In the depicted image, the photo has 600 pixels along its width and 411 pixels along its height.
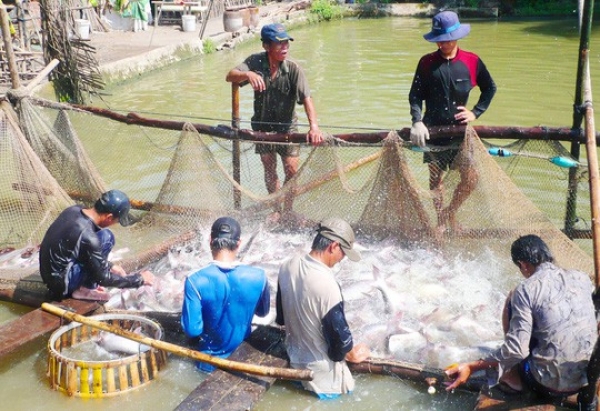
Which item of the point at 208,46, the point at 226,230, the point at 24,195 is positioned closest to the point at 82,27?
the point at 208,46

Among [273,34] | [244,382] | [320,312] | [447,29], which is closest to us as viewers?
[320,312]

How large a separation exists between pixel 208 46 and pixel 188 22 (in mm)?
2172

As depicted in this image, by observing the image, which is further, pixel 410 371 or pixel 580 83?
pixel 580 83

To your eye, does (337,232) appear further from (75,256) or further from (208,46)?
(208,46)

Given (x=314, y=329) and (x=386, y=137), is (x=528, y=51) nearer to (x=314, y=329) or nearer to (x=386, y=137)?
(x=386, y=137)

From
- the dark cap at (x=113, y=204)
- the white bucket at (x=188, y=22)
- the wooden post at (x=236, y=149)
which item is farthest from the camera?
the white bucket at (x=188, y=22)

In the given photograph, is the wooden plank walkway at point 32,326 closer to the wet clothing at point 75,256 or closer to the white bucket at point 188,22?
the wet clothing at point 75,256

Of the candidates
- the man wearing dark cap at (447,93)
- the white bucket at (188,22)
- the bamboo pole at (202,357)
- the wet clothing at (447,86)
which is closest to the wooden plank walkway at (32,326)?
the bamboo pole at (202,357)

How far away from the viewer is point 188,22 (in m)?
23.2

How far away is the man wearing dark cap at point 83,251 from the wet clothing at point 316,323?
1.66 meters

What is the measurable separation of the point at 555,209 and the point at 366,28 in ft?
67.5

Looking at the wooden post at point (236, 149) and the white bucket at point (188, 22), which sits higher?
the white bucket at point (188, 22)

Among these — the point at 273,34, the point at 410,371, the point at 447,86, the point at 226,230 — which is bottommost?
the point at 410,371

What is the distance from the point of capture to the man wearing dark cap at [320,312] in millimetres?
4559
